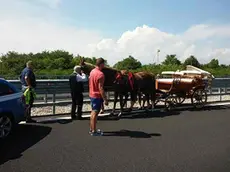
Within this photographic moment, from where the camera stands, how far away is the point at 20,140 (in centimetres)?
746

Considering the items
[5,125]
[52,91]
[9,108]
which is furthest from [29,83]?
[5,125]

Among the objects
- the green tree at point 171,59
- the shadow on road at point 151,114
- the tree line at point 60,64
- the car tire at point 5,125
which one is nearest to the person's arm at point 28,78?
the car tire at point 5,125

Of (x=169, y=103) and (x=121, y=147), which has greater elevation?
(x=169, y=103)

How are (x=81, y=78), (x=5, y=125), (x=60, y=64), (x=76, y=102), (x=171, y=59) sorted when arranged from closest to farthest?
(x=5, y=125), (x=81, y=78), (x=76, y=102), (x=60, y=64), (x=171, y=59)

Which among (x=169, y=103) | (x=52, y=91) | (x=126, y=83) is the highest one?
(x=126, y=83)

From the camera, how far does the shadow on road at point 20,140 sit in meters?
6.30

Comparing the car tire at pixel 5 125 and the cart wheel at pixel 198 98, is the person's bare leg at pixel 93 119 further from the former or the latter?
the cart wheel at pixel 198 98

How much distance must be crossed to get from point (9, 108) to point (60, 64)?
55.6 meters

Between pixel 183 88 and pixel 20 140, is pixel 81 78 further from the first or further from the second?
pixel 183 88

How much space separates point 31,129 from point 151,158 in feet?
12.9

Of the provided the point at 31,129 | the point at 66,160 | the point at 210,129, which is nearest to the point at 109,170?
the point at 66,160

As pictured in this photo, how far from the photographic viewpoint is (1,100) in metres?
7.38

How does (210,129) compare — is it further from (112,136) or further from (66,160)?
(66,160)

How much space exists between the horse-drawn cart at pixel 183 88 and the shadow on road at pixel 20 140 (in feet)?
19.9
